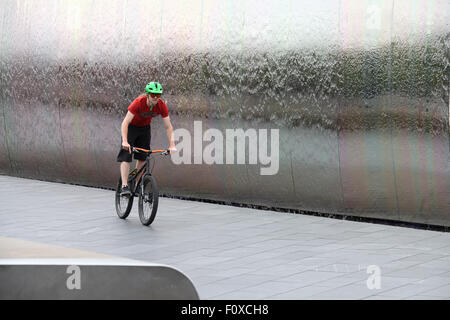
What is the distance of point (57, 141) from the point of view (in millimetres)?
14820

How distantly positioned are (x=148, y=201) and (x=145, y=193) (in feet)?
0.36

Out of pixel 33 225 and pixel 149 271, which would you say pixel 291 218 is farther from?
pixel 149 271

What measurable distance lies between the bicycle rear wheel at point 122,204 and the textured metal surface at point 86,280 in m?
7.83

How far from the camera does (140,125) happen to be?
10.4 m

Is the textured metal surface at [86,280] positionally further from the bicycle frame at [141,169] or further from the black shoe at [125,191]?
the black shoe at [125,191]

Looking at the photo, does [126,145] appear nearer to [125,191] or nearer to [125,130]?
[125,130]

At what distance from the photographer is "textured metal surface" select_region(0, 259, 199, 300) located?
7.86 ft

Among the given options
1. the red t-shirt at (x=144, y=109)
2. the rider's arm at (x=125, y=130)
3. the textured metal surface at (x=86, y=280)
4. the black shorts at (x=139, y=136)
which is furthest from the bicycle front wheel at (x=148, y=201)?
the textured metal surface at (x=86, y=280)

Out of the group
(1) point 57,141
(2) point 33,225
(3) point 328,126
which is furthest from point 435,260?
(1) point 57,141

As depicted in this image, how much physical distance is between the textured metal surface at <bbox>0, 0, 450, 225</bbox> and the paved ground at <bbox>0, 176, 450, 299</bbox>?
428mm

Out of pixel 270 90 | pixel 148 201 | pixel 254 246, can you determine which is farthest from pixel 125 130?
pixel 254 246

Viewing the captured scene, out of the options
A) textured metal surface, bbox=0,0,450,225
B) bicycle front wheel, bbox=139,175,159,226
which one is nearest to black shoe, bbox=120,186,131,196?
bicycle front wheel, bbox=139,175,159,226

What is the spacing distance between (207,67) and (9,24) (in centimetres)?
566

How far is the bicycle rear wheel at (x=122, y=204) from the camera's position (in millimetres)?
10383
